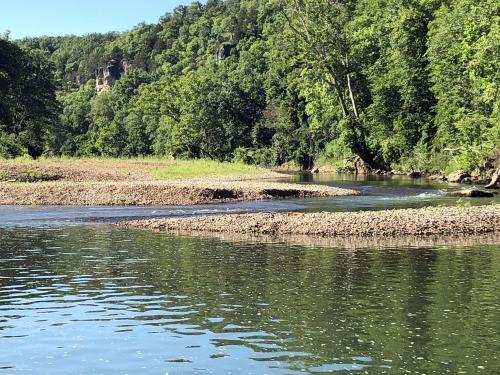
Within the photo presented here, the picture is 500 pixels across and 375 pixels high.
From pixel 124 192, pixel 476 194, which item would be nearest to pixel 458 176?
pixel 476 194

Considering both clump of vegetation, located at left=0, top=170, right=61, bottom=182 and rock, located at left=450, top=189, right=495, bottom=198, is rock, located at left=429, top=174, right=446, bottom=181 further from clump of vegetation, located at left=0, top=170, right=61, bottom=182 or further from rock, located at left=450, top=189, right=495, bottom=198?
clump of vegetation, located at left=0, top=170, right=61, bottom=182

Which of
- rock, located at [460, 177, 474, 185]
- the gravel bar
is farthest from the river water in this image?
rock, located at [460, 177, 474, 185]

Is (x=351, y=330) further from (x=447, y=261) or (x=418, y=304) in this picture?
(x=447, y=261)

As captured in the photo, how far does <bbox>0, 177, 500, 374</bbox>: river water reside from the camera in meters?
12.2

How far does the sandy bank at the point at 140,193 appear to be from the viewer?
157 feet

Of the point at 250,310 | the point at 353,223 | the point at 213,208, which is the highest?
the point at 353,223

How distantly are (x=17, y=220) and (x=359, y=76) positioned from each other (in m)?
68.1

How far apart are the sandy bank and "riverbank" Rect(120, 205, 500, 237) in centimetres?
1229

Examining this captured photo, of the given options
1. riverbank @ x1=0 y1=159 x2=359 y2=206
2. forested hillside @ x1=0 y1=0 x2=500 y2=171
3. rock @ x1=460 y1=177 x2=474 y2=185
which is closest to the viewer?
riverbank @ x1=0 y1=159 x2=359 y2=206

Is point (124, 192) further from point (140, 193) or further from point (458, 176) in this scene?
point (458, 176)

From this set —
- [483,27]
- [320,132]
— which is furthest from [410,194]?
[320,132]

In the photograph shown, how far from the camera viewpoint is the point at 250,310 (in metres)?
16.2

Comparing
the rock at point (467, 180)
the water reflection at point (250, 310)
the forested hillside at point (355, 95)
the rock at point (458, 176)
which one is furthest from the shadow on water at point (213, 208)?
the forested hillside at point (355, 95)

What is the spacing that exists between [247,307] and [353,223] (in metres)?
15.6
